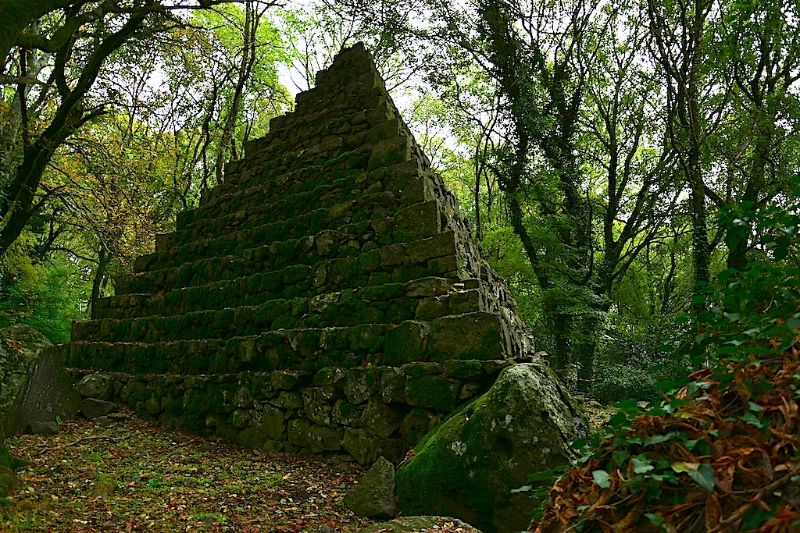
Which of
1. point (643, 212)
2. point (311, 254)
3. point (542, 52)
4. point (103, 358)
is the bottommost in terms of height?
point (103, 358)

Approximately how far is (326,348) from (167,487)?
2303mm

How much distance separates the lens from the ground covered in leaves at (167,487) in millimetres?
4109

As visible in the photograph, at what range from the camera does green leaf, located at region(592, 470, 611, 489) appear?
1301mm

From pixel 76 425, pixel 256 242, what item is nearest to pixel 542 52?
pixel 256 242

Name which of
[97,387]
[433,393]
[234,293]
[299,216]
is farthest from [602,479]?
[97,387]

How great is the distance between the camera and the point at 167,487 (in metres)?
5.07

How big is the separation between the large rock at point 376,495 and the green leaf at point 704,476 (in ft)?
12.2

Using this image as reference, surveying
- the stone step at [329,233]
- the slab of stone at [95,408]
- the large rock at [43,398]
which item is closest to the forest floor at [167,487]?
the large rock at [43,398]

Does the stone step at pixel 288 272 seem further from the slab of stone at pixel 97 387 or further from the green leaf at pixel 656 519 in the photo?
the green leaf at pixel 656 519

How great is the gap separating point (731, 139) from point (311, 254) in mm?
11450

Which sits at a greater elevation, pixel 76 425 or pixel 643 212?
pixel 643 212

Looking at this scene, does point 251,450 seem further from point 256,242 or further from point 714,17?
point 714,17

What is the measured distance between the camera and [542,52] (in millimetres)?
18047

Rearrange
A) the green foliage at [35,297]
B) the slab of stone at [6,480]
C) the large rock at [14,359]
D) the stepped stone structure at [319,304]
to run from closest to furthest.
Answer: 1. the slab of stone at [6,480]
2. the stepped stone structure at [319,304]
3. the large rock at [14,359]
4. the green foliage at [35,297]
